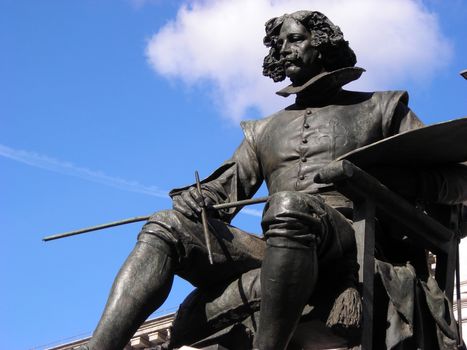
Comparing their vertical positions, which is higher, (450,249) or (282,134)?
(282,134)

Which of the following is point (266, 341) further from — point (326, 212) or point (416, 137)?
point (416, 137)

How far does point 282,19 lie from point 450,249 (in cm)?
201

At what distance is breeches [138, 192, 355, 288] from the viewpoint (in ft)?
24.2

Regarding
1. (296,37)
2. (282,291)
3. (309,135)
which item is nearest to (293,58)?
(296,37)

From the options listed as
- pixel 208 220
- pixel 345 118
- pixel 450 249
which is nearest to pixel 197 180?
pixel 208 220

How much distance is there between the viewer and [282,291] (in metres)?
7.31

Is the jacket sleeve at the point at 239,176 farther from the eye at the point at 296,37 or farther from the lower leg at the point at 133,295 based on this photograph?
the lower leg at the point at 133,295

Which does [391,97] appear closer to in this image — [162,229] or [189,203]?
[189,203]

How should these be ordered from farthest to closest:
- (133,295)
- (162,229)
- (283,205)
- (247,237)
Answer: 1. (247,237)
2. (162,229)
3. (133,295)
4. (283,205)

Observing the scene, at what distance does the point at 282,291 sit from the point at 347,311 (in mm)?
445

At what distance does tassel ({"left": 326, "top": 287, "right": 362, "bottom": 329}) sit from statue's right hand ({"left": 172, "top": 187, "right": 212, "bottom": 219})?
1.16 meters

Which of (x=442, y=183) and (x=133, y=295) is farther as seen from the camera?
(x=442, y=183)

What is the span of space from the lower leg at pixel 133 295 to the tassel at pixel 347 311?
1117 mm

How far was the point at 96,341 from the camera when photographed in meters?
7.57
